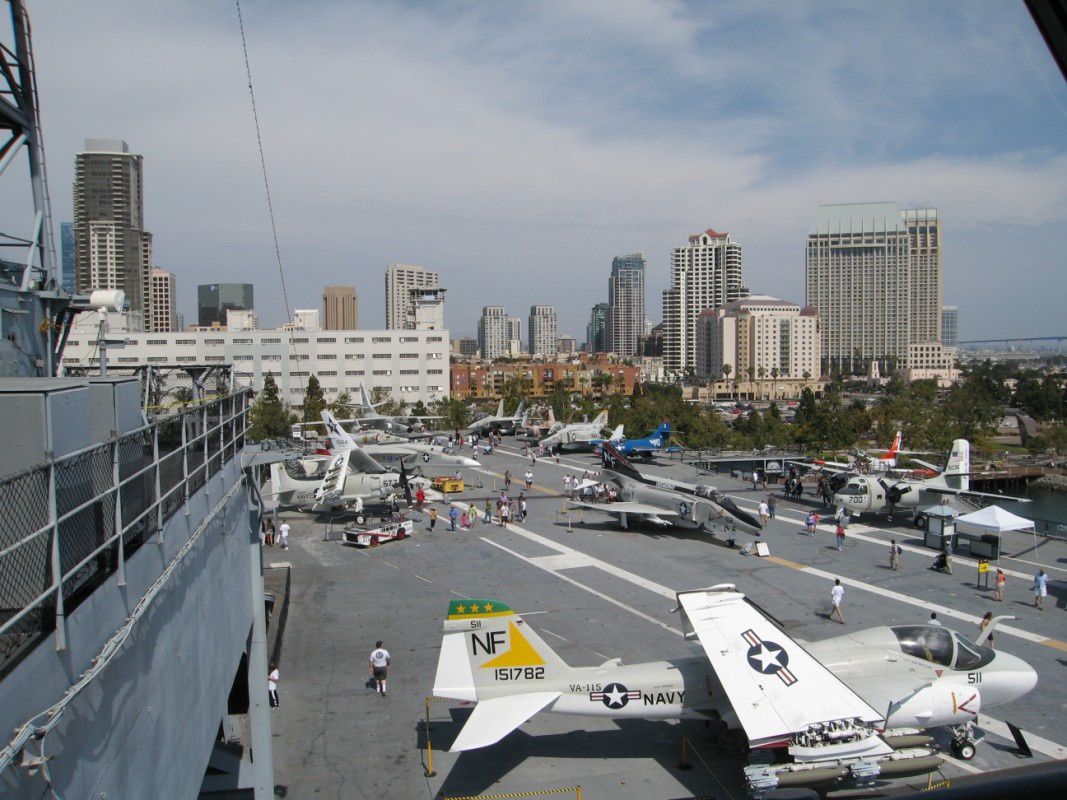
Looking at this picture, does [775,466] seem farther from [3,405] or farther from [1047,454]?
[1047,454]

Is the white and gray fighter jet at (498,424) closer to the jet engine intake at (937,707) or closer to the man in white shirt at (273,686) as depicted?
the man in white shirt at (273,686)

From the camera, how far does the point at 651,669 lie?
47.8 feet

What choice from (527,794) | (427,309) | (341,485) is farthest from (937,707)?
(427,309)

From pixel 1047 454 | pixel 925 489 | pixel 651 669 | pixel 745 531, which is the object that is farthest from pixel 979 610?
pixel 1047 454

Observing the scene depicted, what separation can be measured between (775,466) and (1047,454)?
182 ft

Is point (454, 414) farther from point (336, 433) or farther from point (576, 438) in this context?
point (336, 433)

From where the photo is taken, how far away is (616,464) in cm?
3722

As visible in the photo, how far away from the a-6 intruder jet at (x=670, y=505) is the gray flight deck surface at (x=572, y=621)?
850 mm

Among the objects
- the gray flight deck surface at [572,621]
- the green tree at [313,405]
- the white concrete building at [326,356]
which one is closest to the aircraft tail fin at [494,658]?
the gray flight deck surface at [572,621]

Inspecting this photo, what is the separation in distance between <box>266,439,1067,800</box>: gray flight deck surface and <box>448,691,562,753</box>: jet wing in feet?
3.39

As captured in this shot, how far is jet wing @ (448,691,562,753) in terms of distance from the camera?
12984mm

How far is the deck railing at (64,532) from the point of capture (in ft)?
13.8

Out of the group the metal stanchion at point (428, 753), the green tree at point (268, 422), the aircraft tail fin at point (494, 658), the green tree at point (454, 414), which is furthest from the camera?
the green tree at point (454, 414)

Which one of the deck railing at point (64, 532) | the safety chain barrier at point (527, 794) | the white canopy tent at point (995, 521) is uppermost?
the deck railing at point (64, 532)
